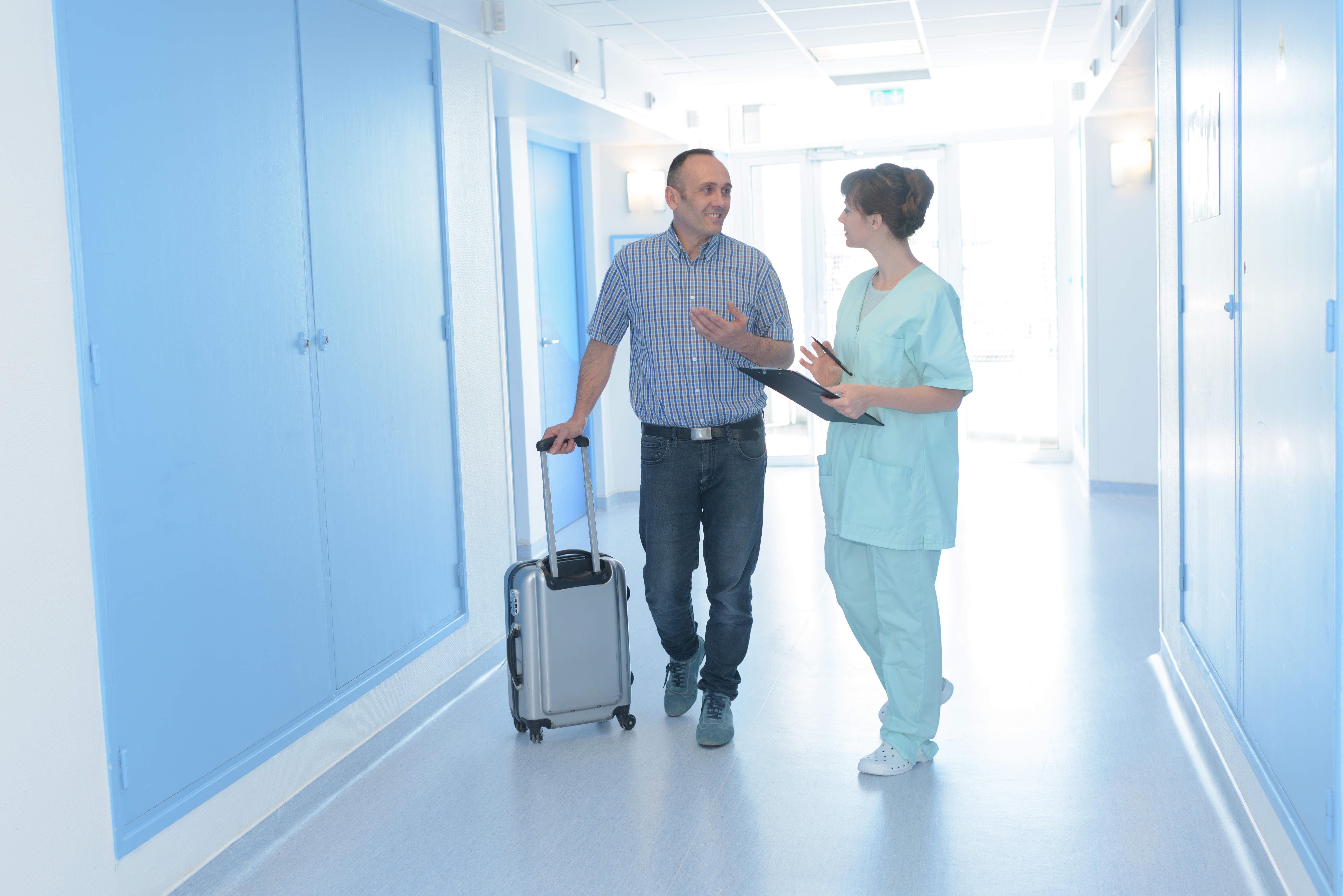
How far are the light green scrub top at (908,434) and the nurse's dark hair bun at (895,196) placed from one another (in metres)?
0.12

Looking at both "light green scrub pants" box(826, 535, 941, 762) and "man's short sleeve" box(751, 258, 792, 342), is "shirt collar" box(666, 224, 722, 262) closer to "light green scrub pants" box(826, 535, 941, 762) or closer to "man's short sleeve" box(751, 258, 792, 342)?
"man's short sleeve" box(751, 258, 792, 342)

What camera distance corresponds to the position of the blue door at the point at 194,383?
7.22ft

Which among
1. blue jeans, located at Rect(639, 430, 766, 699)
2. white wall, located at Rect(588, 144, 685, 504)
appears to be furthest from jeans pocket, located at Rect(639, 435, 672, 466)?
white wall, located at Rect(588, 144, 685, 504)

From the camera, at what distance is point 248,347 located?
2.67m

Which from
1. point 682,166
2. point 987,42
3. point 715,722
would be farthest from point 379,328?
point 987,42

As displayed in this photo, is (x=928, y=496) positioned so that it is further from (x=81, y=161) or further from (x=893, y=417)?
(x=81, y=161)

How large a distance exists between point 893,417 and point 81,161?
71.4 inches

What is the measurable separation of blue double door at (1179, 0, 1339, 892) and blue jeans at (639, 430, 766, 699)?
3.86 feet

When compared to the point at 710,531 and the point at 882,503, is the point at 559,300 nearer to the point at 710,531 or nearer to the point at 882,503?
the point at 710,531

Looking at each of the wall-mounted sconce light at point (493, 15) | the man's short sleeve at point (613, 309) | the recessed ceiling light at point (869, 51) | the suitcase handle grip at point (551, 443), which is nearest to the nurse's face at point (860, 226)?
the man's short sleeve at point (613, 309)

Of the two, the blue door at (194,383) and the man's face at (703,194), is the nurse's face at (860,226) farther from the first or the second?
the blue door at (194,383)

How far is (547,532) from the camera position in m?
3.49

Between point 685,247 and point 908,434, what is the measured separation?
0.83 metres

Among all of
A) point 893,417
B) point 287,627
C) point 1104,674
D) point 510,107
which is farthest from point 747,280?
point 510,107
